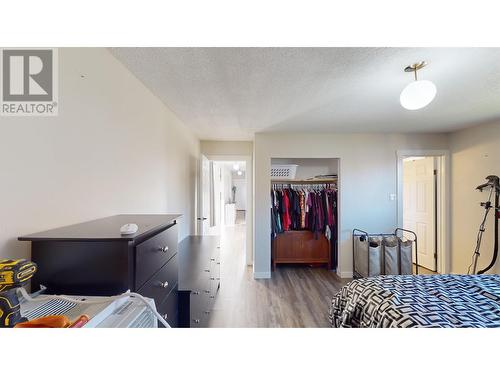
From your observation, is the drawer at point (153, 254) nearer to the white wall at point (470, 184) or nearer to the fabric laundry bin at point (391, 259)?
the fabric laundry bin at point (391, 259)

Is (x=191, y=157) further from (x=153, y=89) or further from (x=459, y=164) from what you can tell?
(x=459, y=164)

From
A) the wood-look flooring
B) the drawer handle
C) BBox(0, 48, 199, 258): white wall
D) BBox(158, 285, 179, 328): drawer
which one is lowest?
the wood-look flooring

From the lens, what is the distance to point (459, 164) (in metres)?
3.25

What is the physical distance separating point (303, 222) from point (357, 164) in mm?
1343

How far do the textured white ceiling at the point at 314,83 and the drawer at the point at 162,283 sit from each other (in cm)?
135

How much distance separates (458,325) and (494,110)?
269 centimetres

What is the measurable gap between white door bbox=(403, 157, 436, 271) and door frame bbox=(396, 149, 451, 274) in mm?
115

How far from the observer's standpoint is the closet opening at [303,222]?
146 inches

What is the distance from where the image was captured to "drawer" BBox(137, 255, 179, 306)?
93 cm

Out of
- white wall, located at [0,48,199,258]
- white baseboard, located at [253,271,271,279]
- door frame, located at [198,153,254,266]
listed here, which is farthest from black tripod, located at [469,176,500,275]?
white wall, located at [0,48,199,258]

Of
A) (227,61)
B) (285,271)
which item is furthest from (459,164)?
(227,61)

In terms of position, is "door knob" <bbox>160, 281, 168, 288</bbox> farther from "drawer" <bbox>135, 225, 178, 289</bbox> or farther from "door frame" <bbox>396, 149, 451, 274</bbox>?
"door frame" <bbox>396, 149, 451, 274</bbox>

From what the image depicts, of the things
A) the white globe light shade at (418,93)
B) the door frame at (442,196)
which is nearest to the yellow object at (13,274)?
the white globe light shade at (418,93)

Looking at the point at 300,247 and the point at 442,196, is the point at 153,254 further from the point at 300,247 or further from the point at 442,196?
the point at 442,196
